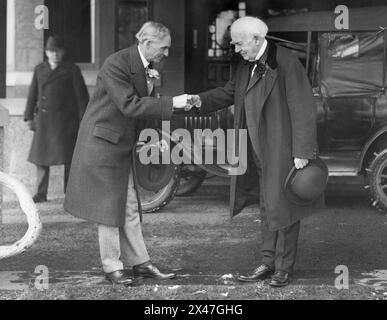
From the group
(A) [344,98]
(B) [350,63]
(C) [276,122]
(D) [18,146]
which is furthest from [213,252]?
(D) [18,146]

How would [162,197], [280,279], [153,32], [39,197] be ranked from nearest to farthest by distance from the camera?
1. [153,32]
2. [280,279]
3. [162,197]
4. [39,197]

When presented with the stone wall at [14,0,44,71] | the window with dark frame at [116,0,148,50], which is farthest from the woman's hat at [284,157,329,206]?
the window with dark frame at [116,0,148,50]

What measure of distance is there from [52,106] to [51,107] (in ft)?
0.06

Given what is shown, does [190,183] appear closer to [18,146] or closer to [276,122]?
[18,146]

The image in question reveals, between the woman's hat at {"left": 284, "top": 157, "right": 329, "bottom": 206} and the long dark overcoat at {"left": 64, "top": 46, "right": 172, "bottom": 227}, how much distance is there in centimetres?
94

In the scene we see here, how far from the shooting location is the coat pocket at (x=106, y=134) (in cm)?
554

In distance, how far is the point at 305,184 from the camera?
559 cm

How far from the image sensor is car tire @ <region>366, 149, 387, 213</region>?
8.74m

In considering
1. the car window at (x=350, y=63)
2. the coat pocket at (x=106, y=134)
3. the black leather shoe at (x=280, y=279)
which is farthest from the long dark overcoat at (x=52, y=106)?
the black leather shoe at (x=280, y=279)

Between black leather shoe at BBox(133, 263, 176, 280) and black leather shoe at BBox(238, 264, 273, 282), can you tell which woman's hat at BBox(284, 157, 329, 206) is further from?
black leather shoe at BBox(133, 263, 176, 280)
